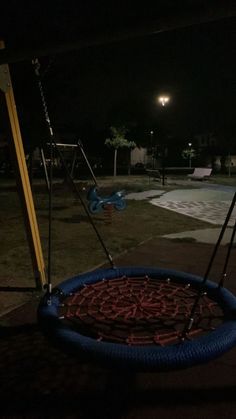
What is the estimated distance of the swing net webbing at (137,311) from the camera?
3340 mm

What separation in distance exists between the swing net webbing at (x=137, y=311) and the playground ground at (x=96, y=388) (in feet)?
1.14

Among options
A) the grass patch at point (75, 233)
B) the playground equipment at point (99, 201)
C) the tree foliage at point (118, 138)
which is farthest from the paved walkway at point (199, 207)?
the tree foliage at point (118, 138)

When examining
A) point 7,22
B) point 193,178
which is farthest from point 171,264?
point 193,178

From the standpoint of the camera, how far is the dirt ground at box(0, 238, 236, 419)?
2416 mm

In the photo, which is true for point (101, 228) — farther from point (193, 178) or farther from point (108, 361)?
point (193, 178)

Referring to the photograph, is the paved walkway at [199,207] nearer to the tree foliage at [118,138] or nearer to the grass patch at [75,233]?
the grass patch at [75,233]

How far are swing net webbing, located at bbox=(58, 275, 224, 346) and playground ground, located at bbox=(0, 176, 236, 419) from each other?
0.35 metres

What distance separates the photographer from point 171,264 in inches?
223

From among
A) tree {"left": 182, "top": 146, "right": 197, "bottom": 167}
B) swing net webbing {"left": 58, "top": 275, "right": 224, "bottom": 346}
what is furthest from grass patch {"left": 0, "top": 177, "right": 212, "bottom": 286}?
tree {"left": 182, "top": 146, "right": 197, "bottom": 167}

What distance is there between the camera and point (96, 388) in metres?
2.64

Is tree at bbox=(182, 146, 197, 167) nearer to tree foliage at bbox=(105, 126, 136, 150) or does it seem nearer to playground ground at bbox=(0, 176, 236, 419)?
tree foliage at bbox=(105, 126, 136, 150)

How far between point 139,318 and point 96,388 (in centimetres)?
107

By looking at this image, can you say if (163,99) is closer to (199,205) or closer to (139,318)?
(199,205)

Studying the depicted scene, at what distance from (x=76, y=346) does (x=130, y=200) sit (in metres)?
11.1
